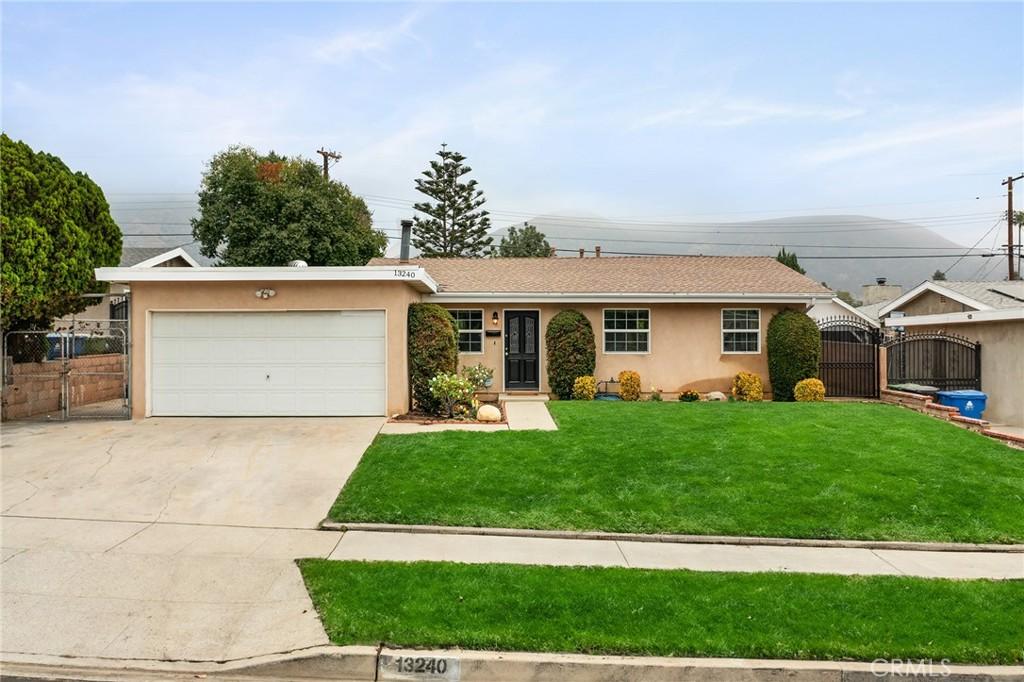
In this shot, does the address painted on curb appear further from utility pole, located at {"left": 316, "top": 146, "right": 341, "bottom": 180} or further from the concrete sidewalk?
utility pole, located at {"left": 316, "top": 146, "right": 341, "bottom": 180}

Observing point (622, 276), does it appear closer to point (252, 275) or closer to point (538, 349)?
point (538, 349)

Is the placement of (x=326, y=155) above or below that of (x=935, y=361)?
above

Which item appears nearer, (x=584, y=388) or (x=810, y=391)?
(x=810, y=391)

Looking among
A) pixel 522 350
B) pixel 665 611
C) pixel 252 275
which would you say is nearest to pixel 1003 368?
pixel 522 350

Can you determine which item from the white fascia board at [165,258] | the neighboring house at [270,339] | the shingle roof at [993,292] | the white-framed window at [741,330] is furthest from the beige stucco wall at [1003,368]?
the white fascia board at [165,258]

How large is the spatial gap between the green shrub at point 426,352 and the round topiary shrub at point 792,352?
8348 mm

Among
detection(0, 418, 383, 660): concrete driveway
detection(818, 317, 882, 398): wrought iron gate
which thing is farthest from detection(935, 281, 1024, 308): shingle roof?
detection(0, 418, 383, 660): concrete driveway

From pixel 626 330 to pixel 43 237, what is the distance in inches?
533

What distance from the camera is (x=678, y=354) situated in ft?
52.5

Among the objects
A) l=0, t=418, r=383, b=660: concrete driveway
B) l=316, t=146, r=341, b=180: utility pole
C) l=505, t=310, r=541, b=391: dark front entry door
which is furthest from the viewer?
l=316, t=146, r=341, b=180: utility pole

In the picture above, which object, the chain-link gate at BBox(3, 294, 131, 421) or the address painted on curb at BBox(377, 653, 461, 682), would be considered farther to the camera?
the chain-link gate at BBox(3, 294, 131, 421)

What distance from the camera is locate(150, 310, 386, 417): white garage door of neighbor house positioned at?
12.4m

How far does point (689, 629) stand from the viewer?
441 centimetres

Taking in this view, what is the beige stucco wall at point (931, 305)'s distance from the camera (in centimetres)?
1925
